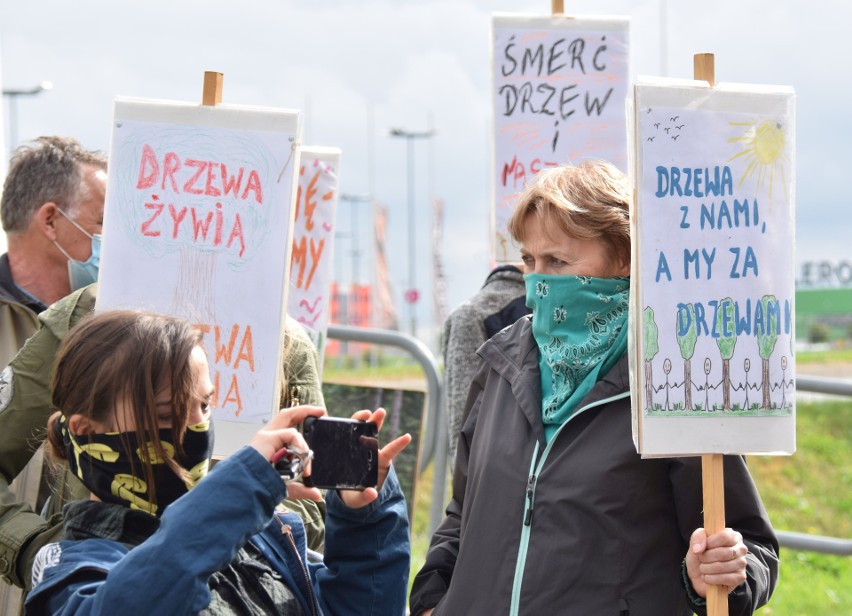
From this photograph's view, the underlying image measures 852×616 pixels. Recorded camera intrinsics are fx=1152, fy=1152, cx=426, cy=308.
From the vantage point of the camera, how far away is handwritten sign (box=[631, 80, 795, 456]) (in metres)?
2.46

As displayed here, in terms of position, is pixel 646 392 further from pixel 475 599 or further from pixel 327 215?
pixel 327 215

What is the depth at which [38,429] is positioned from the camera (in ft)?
10.1

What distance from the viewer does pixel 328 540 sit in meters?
2.36

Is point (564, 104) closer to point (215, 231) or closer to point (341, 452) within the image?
point (215, 231)

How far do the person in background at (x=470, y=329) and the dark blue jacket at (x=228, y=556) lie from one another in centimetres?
151

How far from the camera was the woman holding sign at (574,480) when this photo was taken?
239cm

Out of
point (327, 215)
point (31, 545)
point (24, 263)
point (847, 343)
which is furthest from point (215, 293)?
point (847, 343)

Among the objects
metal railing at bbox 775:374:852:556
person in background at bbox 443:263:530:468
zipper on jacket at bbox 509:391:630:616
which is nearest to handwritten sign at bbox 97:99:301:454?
zipper on jacket at bbox 509:391:630:616

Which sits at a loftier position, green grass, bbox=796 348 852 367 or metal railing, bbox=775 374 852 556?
green grass, bbox=796 348 852 367

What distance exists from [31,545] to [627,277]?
5.25ft

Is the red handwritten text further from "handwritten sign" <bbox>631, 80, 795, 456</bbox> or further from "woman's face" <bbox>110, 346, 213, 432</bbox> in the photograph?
"handwritten sign" <bbox>631, 80, 795, 456</bbox>

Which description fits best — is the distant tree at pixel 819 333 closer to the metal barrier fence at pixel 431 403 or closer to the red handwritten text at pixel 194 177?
the metal barrier fence at pixel 431 403

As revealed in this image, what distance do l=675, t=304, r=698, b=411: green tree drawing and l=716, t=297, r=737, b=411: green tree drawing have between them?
0.18 feet

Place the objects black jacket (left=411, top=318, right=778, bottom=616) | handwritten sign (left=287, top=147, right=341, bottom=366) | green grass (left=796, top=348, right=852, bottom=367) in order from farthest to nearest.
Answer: green grass (left=796, top=348, right=852, bottom=367), handwritten sign (left=287, top=147, right=341, bottom=366), black jacket (left=411, top=318, right=778, bottom=616)
